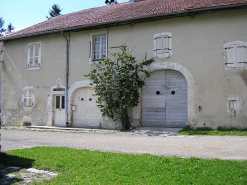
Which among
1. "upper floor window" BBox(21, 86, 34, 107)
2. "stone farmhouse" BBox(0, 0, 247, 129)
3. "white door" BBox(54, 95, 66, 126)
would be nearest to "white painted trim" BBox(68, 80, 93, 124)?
"stone farmhouse" BBox(0, 0, 247, 129)

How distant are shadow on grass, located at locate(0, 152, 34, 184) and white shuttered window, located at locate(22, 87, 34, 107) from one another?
9.39 meters

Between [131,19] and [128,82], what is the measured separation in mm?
3149

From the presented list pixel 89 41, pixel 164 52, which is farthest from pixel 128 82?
pixel 89 41

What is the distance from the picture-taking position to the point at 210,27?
10875 millimetres

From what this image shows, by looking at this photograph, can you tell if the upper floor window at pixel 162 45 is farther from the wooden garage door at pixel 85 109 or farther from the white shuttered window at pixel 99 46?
the wooden garage door at pixel 85 109

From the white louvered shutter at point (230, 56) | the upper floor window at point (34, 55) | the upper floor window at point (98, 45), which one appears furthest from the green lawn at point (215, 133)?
the upper floor window at point (34, 55)

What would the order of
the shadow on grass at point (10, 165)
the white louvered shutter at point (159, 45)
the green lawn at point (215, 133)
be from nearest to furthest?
1. the shadow on grass at point (10, 165)
2. the green lawn at point (215, 133)
3. the white louvered shutter at point (159, 45)

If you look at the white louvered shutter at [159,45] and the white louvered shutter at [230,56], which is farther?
the white louvered shutter at [159,45]

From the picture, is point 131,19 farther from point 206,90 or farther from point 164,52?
point 206,90

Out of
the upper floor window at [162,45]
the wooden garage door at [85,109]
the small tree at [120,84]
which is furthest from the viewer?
the wooden garage door at [85,109]

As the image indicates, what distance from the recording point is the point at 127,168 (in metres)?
4.69

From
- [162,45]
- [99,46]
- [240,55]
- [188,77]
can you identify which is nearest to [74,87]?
[99,46]

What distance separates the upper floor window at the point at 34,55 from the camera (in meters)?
14.9

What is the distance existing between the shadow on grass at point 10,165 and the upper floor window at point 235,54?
876 cm
